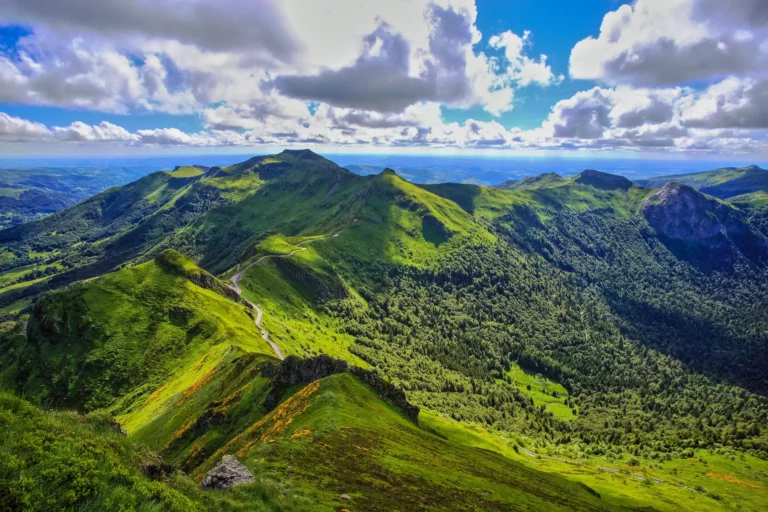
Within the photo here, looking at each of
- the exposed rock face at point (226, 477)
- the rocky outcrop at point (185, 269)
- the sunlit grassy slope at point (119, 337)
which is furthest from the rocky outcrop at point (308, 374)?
Result: the rocky outcrop at point (185, 269)

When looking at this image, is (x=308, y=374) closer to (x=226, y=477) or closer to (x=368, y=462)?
(x=368, y=462)

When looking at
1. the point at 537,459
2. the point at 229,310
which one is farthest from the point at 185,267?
the point at 537,459

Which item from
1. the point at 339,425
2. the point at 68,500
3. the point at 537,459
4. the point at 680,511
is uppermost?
the point at 68,500

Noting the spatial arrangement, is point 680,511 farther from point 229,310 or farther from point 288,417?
point 229,310

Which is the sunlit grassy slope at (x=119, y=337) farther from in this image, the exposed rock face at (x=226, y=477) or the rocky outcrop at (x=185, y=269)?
the exposed rock face at (x=226, y=477)

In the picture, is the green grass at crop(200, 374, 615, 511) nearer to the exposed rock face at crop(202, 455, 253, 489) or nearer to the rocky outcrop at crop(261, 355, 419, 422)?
the rocky outcrop at crop(261, 355, 419, 422)

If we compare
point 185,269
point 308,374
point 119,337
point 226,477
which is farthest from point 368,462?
point 185,269

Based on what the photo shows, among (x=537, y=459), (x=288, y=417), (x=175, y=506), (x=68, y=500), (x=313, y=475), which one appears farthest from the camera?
(x=537, y=459)
